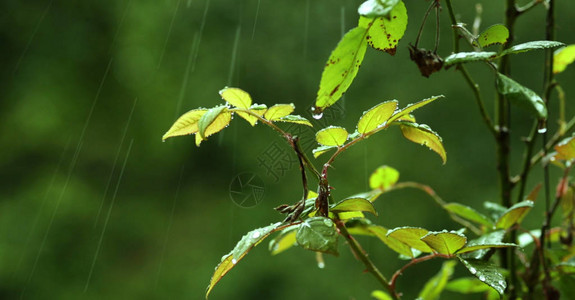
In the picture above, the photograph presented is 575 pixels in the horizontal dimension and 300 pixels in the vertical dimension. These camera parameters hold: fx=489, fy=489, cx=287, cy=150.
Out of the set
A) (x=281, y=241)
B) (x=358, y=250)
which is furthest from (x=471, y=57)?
(x=281, y=241)

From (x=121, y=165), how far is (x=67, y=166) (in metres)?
0.20

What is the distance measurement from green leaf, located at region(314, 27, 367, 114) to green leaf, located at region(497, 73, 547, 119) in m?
0.10

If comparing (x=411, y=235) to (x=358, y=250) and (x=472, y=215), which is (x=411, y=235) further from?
(x=472, y=215)

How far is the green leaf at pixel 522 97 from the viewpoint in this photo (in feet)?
0.88

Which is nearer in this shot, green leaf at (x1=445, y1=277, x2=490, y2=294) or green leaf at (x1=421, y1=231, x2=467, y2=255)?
green leaf at (x1=421, y1=231, x2=467, y2=255)

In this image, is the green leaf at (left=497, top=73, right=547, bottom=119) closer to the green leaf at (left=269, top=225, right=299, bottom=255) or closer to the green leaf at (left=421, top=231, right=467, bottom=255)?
the green leaf at (left=421, top=231, right=467, bottom=255)

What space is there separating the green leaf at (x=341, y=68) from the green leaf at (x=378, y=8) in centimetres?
3

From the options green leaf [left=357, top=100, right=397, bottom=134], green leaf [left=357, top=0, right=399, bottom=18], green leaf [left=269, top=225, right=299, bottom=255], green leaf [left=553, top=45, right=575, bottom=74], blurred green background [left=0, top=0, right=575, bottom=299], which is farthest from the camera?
blurred green background [left=0, top=0, right=575, bottom=299]

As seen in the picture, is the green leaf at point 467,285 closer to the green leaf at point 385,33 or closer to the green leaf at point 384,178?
the green leaf at point 384,178

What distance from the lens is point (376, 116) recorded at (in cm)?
32

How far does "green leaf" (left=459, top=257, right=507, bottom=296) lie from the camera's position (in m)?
0.27

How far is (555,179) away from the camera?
143 centimetres

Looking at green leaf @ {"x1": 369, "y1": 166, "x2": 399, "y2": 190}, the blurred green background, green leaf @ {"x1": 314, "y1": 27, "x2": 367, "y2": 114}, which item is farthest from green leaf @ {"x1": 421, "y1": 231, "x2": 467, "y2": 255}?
the blurred green background

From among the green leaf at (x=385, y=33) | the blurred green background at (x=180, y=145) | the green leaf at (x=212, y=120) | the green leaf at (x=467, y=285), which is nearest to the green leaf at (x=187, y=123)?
the green leaf at (x=212, y=120)
